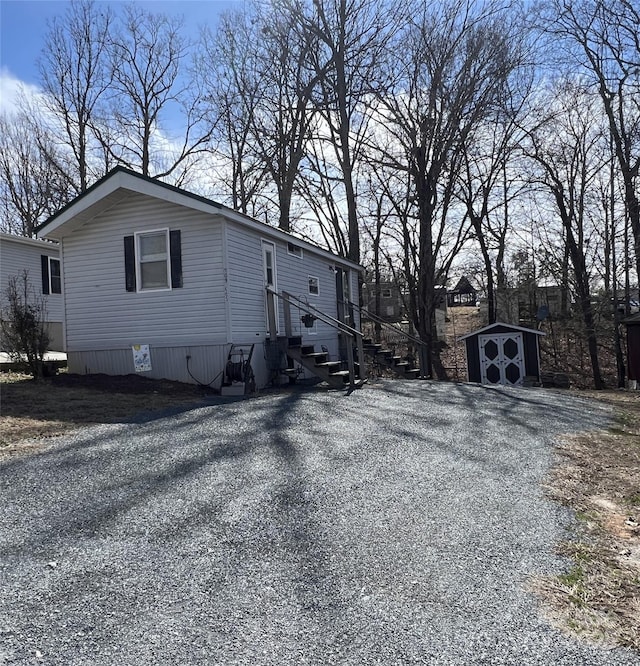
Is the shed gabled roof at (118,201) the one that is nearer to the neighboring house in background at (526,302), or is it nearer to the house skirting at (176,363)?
the house skirting at (176,363)

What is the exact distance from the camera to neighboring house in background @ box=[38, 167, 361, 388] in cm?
1028

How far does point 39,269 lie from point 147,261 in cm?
888

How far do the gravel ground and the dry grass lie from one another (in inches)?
32.9

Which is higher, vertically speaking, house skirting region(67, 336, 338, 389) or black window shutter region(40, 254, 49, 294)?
black window shutter region(40, 254, 49, 294)

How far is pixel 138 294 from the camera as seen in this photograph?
11.0 metres

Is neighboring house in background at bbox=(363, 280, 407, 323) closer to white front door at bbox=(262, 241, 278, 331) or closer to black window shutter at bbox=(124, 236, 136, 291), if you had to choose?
white front door at bbox=(262, 241, 278, 331)

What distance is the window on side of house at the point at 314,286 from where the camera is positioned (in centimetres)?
1418

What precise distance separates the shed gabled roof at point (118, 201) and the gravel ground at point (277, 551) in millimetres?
5363

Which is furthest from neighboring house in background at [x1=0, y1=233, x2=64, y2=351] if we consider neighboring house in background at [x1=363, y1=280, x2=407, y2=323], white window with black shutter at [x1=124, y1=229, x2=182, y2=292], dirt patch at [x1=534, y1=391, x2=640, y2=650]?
dirt patch at [x1=534, y1=391, x2=640, y2=650]

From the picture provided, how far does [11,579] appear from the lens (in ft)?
8.81

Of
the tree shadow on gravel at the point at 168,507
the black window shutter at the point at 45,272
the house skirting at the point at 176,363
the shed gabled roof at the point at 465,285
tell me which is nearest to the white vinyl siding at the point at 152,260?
the house skirting at the point at 176,363

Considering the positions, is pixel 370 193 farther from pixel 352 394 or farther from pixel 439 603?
pixel 439 603

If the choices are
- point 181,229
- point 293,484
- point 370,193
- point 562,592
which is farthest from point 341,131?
point 562,592

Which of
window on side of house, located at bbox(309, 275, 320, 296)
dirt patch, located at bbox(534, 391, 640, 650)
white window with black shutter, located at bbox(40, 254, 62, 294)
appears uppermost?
white window with black shutter, located at bbox(40, 254, 62, 294)
